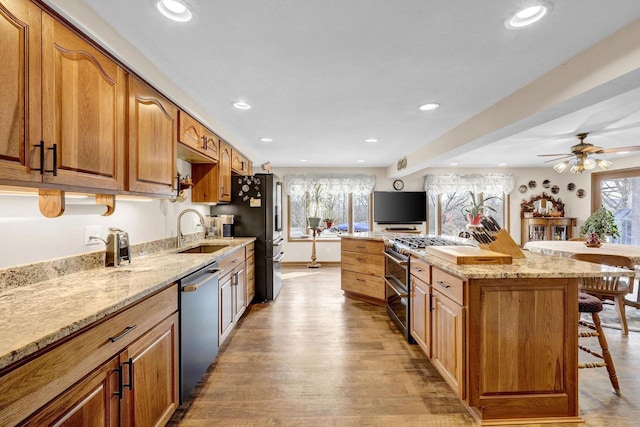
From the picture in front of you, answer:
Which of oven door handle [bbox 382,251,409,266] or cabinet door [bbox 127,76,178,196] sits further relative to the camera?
oven door handle [bbox 382,251,409,266]

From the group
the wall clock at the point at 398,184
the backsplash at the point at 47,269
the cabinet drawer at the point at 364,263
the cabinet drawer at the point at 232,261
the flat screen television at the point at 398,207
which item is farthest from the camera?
the wall clock at the point at 398,184

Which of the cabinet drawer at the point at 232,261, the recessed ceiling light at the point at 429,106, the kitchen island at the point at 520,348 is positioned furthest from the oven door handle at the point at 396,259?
the cabinet drawer at the point at 232,261

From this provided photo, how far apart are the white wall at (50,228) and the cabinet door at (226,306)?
0.76 metres

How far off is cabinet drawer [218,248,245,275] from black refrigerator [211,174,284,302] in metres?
0.63

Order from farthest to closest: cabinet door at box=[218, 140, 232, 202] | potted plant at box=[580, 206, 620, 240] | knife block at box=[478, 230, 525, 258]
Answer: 1. potted plant at box=[580, 206, 620, 240]
2. cabinet door at box=[218, 140, 232, 202]
3. knife block at box=[478, 230, 525, 258]

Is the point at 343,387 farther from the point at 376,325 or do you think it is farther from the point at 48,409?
the point at 48,409

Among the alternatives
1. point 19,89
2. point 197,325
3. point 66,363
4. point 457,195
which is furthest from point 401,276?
point 457,195

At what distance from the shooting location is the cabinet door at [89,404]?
3.17ft

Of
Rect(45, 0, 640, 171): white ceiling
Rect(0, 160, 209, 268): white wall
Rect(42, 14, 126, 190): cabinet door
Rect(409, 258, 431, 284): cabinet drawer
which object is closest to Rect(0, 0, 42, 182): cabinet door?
Rect(42, 14, 126, 190): cabinet door

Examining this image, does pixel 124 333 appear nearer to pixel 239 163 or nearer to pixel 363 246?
pixel 363 246

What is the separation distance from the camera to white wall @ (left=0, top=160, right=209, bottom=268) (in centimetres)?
147

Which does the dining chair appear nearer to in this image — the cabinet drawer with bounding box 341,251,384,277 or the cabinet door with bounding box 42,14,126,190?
the cabinet drawer with bounding box 341,251,384,277

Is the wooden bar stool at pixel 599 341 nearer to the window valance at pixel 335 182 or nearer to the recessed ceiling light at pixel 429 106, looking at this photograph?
the recessed ceiling light at pixel 429 106

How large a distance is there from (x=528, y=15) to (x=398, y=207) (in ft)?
17.7
